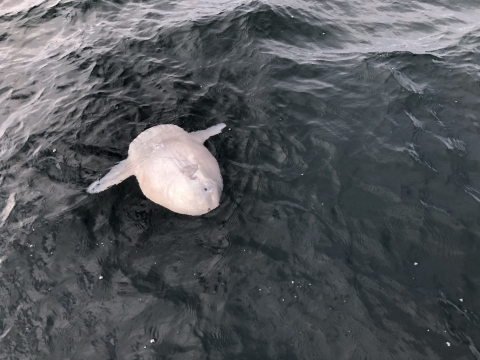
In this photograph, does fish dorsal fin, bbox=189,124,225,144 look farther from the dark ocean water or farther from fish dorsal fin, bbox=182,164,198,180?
fish dorsal fin, bbox=182,164,198,180

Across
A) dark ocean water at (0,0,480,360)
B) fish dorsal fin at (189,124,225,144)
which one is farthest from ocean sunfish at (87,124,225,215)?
dark ocean water at (0,0,480,360)

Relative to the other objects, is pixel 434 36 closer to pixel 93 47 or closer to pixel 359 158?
pixel 359 158

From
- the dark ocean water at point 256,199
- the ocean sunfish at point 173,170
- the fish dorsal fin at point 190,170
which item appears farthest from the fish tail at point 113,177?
the fish dorsal fin at point 190,170

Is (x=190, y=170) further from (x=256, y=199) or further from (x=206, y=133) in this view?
(x=206, y=133)

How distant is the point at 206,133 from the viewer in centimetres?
1025

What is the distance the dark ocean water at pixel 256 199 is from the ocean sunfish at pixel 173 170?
38 centimetres

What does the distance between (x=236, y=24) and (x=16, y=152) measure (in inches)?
362

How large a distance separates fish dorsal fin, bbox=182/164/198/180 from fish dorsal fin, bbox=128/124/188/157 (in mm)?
1360

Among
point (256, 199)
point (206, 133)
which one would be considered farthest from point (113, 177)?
point (256, 199)

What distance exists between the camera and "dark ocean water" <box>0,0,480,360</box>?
23.0 ft

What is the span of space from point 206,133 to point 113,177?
106 inches

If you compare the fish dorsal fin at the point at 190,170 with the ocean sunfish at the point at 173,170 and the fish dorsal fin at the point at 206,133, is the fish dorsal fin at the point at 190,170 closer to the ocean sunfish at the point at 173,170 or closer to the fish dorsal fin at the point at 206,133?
the ocean sunfish at the point at 173,170

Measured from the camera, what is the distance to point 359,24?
15094mm

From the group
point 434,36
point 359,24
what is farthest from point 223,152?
point 434,36
